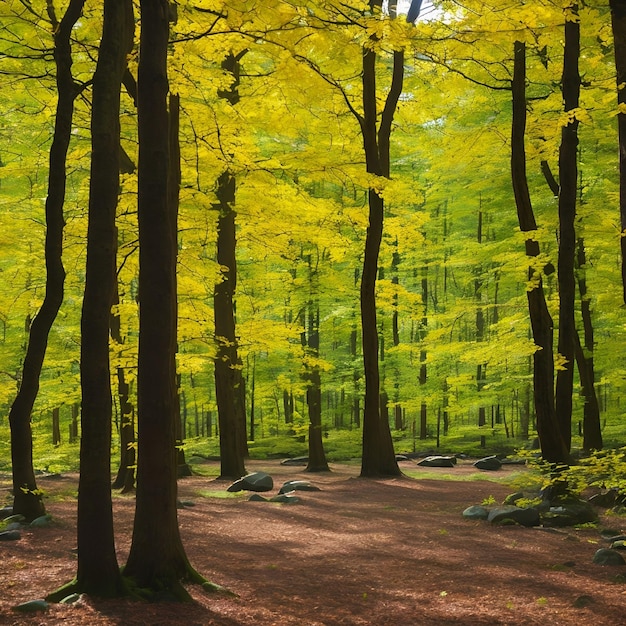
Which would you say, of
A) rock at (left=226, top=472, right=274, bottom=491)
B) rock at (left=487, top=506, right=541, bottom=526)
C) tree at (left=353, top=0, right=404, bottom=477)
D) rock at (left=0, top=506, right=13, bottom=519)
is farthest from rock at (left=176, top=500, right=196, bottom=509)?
rock at (left=487, top=506, right=541, bottom=526)

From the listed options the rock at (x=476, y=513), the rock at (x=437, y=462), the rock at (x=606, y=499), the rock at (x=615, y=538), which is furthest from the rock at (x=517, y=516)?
the rock at (x=437, y=462)

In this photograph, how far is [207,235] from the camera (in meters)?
12.2

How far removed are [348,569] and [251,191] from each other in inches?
360

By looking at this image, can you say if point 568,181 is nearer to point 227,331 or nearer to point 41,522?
point 227,331

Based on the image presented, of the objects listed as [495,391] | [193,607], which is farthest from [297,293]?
[193,607]

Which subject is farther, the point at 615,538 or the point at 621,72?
the point at 615,538

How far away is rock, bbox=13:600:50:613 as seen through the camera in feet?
16.0

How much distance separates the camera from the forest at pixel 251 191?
5.60m

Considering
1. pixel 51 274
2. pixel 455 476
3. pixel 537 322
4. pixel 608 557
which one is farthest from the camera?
pixel 455 476

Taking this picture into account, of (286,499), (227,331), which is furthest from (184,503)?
(227,331)

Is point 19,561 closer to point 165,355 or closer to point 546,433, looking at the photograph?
point 165,355

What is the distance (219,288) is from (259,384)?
1496 cm

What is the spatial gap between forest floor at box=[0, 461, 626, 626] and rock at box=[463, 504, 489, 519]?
18 cm

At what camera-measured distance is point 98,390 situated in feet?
17.8
